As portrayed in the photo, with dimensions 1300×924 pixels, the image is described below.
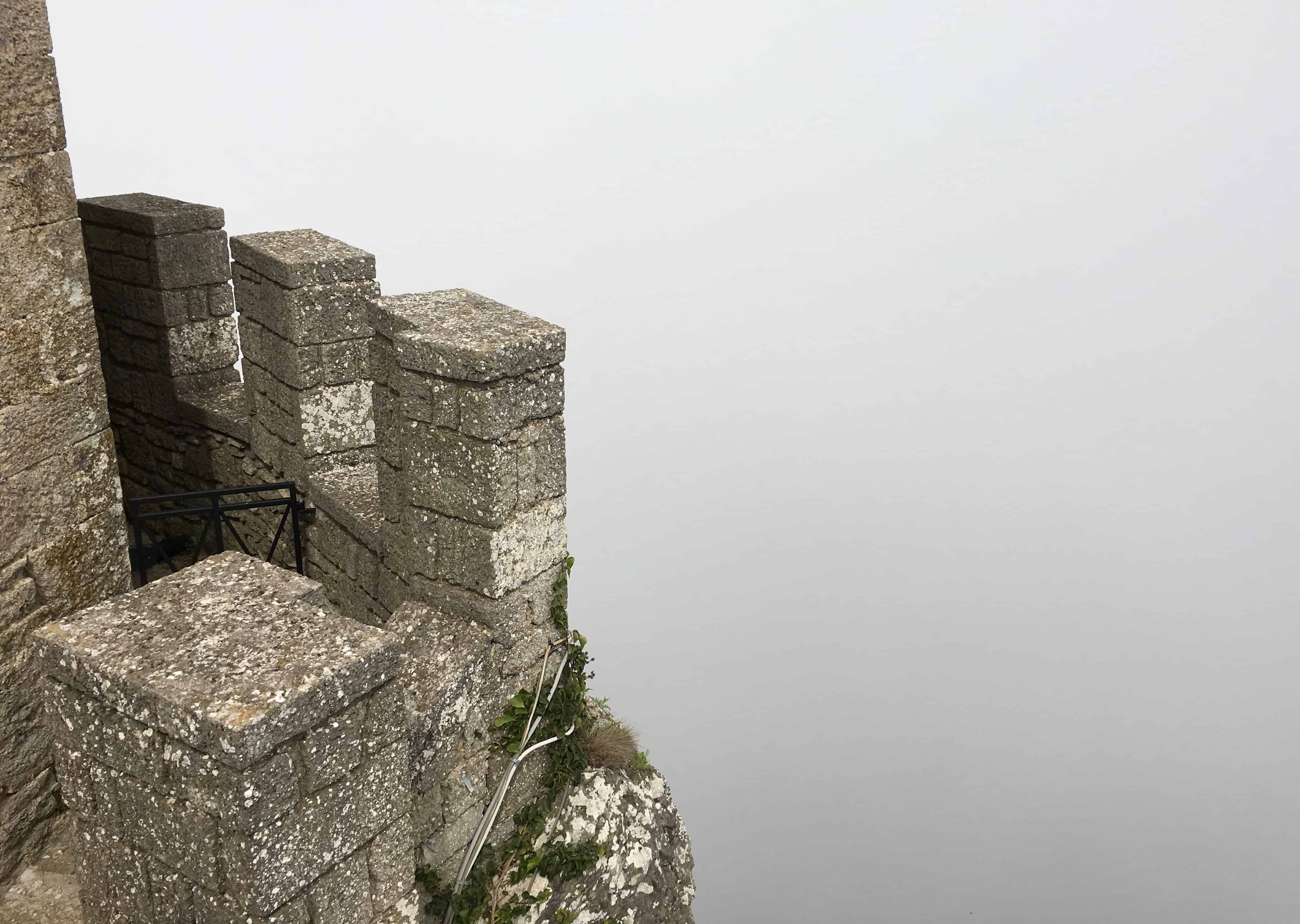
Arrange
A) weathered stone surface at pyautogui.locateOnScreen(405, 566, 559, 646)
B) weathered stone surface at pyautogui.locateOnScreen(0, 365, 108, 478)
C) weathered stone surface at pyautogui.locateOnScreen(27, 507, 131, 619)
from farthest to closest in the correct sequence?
weathered stone surface at pyautogui.locateOnScreen(405, 566, 559, 646) → weathered stone surface at pyautogui.locateOnScreen(27, 507, 131, 619) → weathered stone surface at pyautogui.locateOnScreen(0, 365, 108, 478)

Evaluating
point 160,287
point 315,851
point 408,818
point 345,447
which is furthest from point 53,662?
point 160,287

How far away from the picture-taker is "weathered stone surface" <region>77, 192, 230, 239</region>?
7148mm

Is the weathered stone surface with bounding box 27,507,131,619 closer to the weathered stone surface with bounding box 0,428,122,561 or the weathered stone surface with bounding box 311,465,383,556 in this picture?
the weathered stone surface with bounding box 0,428,122,561

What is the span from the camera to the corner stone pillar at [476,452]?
4.61 m

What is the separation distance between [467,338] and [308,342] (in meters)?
1.89

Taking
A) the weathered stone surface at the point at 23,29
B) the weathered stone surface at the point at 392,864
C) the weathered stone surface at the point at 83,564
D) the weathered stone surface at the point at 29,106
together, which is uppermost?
the weathered stone surface at the point at 23,29

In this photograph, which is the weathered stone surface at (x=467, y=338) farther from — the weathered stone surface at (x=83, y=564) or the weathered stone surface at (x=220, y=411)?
the weathered stone surface at (x=220, y=411)

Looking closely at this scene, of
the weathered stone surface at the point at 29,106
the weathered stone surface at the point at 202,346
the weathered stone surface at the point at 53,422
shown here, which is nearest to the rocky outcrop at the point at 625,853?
the weathered stone surface at the point at 53,422

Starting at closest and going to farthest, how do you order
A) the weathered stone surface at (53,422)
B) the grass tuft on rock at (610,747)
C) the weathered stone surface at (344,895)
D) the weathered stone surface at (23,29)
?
the weathered stone surface at (344,895)
the weathered stone surface at (23,29)
the weathered stone surface at (53,422)
the grass tuft on rock at (610,747)

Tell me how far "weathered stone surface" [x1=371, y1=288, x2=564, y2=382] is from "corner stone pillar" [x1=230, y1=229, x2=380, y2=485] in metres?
1.11

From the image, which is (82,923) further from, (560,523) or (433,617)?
(560,523)

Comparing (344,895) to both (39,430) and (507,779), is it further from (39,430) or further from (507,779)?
(39,430)

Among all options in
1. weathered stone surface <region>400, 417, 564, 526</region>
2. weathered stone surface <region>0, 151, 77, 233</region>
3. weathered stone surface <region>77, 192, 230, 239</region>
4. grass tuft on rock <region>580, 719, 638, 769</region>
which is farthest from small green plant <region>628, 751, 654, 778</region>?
weathered stone surface <region>77, 192, 230, 239</region>

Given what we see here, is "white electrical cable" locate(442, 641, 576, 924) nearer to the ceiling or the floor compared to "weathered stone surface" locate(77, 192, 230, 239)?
nearer to the floor
